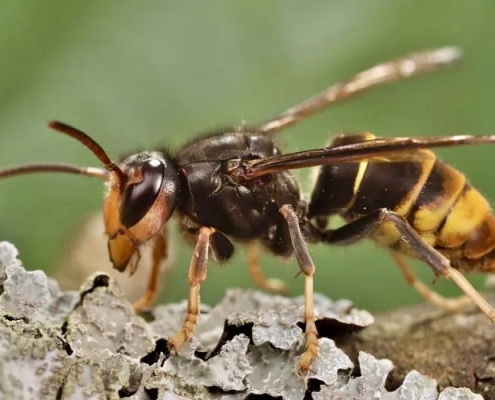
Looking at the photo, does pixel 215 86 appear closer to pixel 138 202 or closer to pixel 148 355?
pixel 138 202

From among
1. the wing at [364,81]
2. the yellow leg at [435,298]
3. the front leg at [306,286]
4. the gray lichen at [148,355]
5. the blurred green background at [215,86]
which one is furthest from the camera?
the blurred green background at [215,86]

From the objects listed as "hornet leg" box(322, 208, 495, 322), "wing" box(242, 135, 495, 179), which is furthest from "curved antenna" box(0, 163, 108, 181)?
"hornet leg" box(322, 208, 495, 322)

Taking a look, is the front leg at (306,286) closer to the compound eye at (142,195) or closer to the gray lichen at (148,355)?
the gray lichen at (148,355)

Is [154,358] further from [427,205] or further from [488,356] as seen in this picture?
[427,205]

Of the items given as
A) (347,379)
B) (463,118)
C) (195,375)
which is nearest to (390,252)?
(347,379)

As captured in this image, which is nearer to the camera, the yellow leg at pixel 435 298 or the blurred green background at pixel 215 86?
the yellow leg at pixel 435 298

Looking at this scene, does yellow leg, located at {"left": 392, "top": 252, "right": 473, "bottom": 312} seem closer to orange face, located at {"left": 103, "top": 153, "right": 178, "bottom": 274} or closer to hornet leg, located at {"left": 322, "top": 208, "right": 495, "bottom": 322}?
hornet leg, located at {"left": 322, "top": 208, "right": 495, "bottom": 322}

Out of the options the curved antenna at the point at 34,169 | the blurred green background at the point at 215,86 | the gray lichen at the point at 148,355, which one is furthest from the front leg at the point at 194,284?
the blurred green background at the point at 215,86
